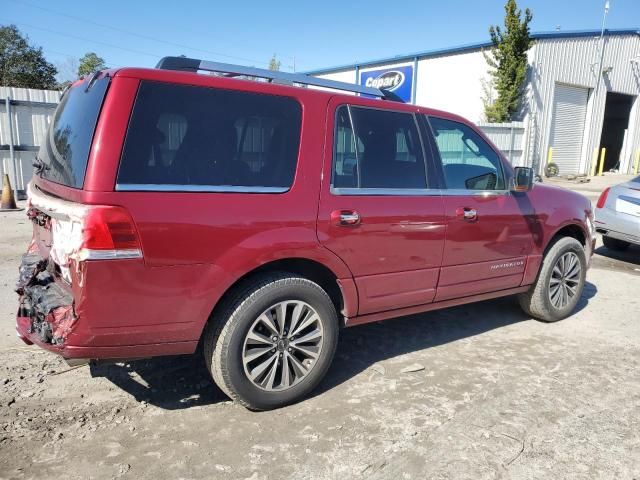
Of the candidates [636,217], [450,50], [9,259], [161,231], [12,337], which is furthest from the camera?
[450,50]

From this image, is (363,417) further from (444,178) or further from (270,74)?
(270,74)

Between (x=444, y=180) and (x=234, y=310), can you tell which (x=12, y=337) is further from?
(x=444, y=180)

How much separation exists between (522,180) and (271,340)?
261 cm

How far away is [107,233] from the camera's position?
8.17 ft

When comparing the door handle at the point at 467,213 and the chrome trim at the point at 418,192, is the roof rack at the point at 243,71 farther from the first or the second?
the door handle at the point at 467,213

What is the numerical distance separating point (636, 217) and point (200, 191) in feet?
23.0

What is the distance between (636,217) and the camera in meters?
7.42

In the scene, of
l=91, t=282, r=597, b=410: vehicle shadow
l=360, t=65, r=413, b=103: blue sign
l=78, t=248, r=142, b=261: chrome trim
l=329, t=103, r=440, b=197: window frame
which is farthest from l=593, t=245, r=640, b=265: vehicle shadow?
l=360, t=65, r=413, b=103: blue sign

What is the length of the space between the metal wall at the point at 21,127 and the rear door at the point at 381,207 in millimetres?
10865

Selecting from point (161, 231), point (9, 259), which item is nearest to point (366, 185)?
point (161, 231)

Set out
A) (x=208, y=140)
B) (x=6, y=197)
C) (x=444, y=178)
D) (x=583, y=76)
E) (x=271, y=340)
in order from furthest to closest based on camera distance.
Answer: (x=583, y=76) < (x=6, y=197) < (x=444, y=178) < (x=271, y=340) < (x=208, y=140)

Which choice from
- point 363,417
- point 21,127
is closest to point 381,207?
point 363,417

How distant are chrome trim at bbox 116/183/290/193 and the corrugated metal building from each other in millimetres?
18406

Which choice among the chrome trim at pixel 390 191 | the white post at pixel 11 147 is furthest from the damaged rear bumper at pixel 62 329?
the white post at pixel 11 147
